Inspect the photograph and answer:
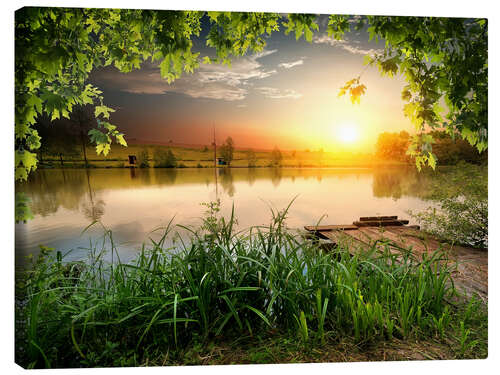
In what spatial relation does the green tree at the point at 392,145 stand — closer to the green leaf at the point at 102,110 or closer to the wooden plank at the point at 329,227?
the wooden plank at the point at 329,227

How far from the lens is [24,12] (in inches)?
72.4

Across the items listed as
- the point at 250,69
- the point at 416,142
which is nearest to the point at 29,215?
the point at 250,69

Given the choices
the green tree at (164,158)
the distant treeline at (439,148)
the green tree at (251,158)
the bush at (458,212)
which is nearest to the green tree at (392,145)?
the distant treeline at (439,148)

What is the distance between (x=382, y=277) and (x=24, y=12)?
276 cm

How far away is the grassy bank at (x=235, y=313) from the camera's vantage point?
1.64m

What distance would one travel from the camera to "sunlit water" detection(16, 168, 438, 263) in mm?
2148

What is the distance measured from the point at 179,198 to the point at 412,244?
188 centimetres

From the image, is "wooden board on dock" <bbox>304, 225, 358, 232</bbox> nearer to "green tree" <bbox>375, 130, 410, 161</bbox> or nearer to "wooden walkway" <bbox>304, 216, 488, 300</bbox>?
"wooden walkway" <bbox>304, 216, 488, 300</bbox>

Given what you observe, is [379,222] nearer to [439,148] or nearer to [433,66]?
[439,148]

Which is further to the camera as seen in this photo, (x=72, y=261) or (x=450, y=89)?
(x=450, y=89)

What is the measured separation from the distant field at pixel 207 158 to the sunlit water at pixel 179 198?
0.21 feet

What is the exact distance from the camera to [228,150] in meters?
2.66

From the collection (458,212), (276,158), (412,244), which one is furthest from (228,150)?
(458,212)
